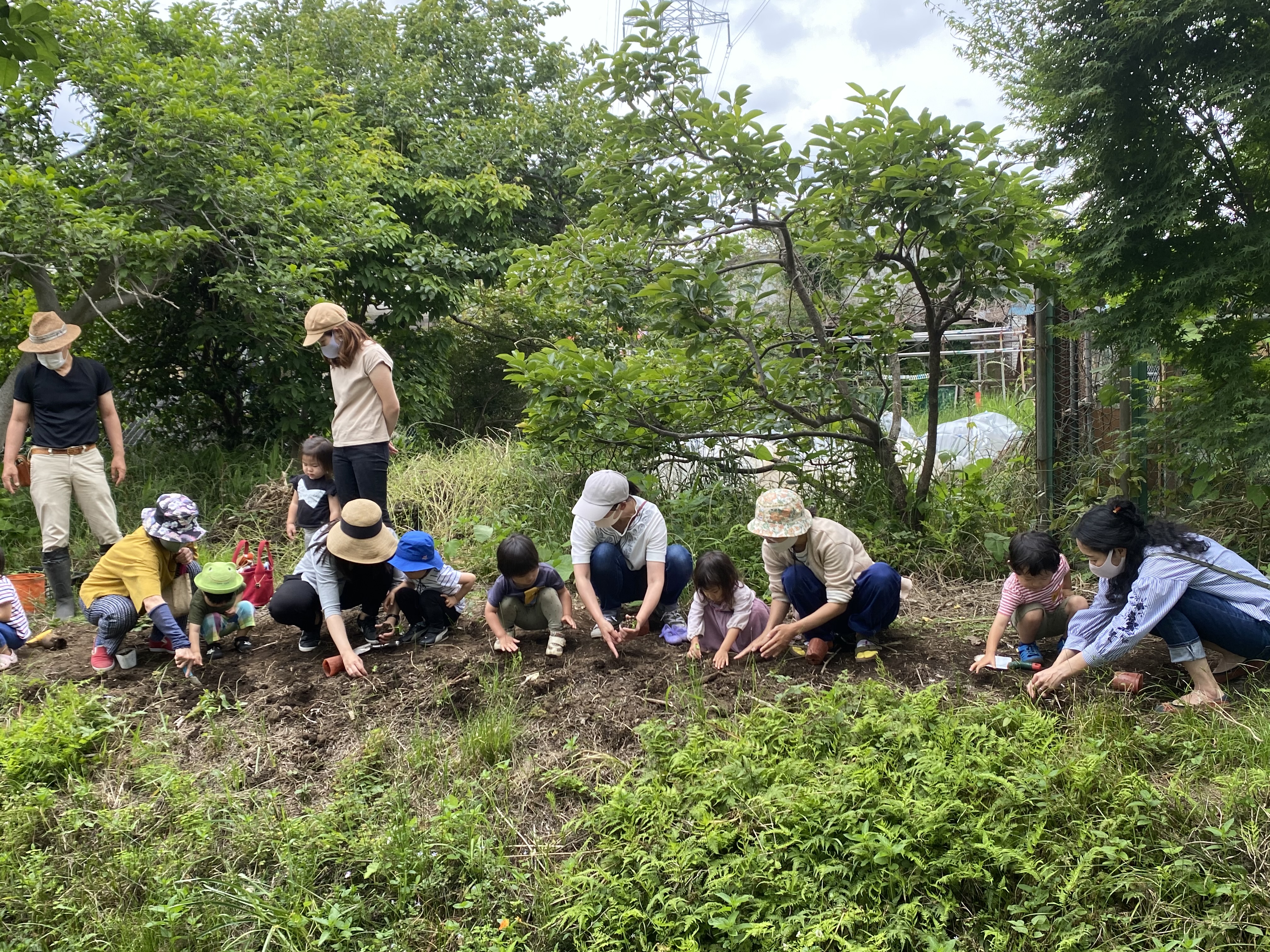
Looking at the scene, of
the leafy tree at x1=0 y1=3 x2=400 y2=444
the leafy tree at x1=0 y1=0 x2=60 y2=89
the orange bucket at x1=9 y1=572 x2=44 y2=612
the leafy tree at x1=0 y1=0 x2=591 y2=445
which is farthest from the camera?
the leafy tree at x1=0 y1=0 x2=591 y2=445

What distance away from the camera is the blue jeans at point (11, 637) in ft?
14.1

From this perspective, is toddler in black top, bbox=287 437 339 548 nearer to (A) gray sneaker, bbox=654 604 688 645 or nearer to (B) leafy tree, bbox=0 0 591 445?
(A) gray sneaker, bbox=654 604 688 645

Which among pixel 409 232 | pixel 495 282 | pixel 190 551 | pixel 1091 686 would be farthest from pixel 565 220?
pixel 1091 686

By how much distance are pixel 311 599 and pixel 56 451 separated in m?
2.27

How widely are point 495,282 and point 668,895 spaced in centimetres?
884

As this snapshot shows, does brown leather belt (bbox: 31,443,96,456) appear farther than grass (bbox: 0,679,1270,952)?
Yes

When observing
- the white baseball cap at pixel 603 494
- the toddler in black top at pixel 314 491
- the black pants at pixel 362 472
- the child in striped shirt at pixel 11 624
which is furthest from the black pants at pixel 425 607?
the child in striped shirt at pixel 11 624

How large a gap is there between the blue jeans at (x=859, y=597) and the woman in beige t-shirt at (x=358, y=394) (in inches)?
80.8

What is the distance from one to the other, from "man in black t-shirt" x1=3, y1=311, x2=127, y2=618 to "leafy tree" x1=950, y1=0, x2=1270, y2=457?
17.7 feet

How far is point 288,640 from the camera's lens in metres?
4.46

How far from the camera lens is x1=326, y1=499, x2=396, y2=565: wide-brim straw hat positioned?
3865mm

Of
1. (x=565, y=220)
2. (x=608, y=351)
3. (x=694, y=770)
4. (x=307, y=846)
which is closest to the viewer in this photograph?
(x=307, y=846)

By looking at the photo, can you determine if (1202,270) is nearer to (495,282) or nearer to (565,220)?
(495,282)

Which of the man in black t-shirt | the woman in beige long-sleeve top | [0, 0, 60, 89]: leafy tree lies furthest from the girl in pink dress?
the man in black t-shirt
